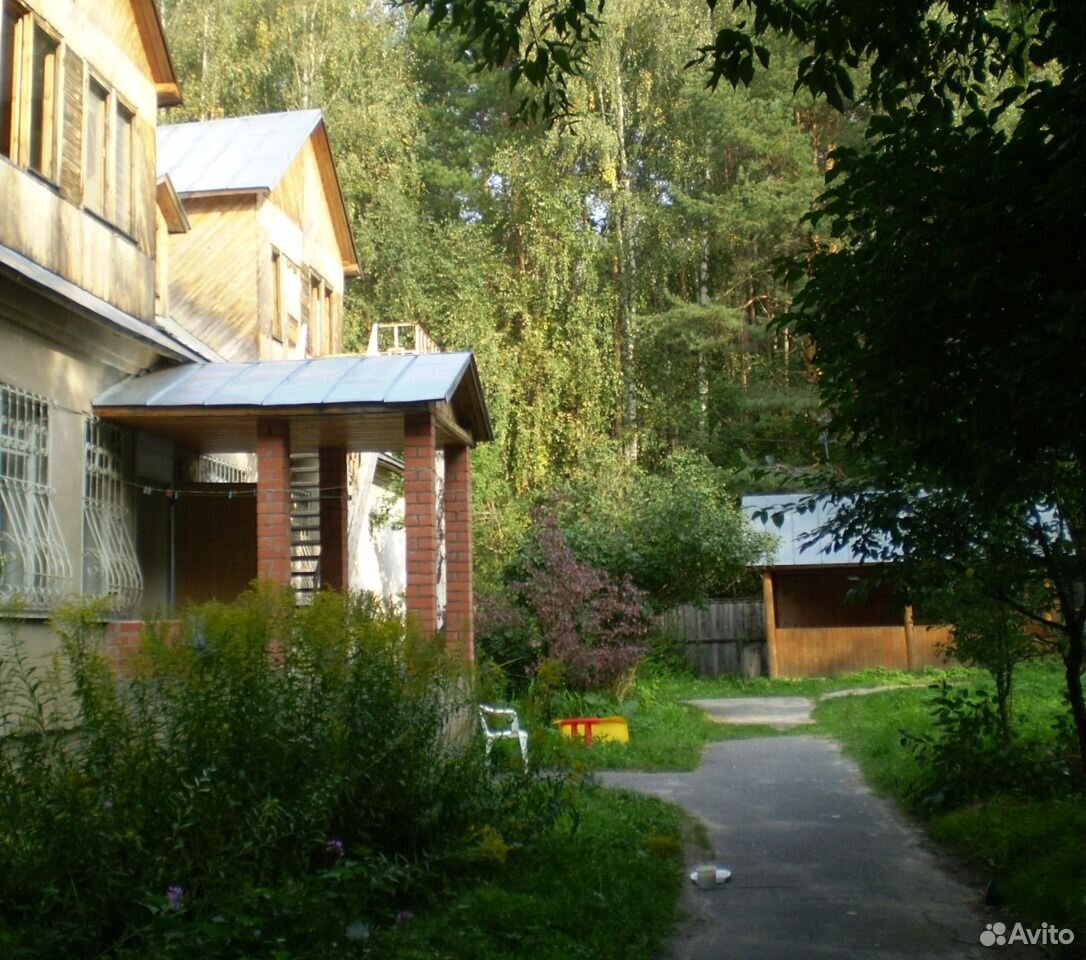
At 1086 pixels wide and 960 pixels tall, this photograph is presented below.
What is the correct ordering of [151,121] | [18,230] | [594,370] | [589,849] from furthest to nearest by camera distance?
[594,370] → [151,121] → [18,230] → [589,849]

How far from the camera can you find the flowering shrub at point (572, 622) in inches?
725

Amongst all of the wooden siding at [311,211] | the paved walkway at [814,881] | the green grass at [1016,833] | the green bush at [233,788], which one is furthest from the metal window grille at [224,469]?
the green grass at [1016,833]

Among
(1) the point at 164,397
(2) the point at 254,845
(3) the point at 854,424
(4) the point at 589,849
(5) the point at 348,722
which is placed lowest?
(4) the point at 589,849

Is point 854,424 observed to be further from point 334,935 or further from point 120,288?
point 120,288

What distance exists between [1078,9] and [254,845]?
200 inches

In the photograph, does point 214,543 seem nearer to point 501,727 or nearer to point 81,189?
point 501,727

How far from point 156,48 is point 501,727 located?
26.1 ft

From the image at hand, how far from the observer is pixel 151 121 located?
13367mm

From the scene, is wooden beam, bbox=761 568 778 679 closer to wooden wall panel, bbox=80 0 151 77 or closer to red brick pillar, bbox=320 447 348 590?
red brick pillar, bbox=320 447 348 590

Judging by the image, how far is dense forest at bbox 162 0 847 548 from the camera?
34.0m

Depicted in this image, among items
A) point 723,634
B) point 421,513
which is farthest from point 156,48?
point 723,634

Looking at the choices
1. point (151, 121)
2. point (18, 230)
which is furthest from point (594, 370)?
point (18, 230)

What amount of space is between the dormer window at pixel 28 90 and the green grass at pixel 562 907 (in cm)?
703

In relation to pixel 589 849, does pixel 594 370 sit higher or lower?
higher
